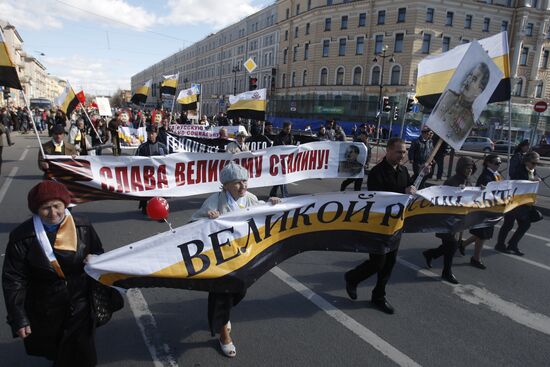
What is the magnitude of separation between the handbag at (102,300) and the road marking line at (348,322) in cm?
227

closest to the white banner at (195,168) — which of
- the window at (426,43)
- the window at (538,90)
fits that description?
the window at (426,43)

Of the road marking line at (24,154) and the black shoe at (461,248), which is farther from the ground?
the road marking line at (24,154)

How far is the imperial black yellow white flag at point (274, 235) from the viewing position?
Answer: 2.81 m

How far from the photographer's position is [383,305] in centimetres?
412

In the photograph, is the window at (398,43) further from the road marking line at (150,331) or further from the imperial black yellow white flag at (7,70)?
the road marking line at (150,331)

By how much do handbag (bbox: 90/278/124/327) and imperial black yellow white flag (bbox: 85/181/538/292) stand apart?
0.26 feet

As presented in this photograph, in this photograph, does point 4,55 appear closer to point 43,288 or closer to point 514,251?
point 43,288

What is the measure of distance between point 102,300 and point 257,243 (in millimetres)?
1326

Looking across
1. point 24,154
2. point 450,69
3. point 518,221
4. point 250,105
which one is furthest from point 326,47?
point 518,221

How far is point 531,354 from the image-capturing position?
3445mm

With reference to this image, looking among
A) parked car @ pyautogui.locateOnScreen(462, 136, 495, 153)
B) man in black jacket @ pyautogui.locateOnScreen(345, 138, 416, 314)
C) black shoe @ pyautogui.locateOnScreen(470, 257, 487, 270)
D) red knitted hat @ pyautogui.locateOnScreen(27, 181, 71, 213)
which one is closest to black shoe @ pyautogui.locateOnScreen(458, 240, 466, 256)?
black shoe @ pyautogui.locateOnScreen(470, 257, 487, 270)

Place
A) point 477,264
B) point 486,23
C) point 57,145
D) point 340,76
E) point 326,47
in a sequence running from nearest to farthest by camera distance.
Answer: point 477,264
point 57,145
point 486,23
point 340,76
point 326,47

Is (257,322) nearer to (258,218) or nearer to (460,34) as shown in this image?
(258,218)

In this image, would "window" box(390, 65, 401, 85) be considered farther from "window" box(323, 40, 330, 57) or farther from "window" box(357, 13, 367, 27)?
"window" box(323, 40, 330, 57)
